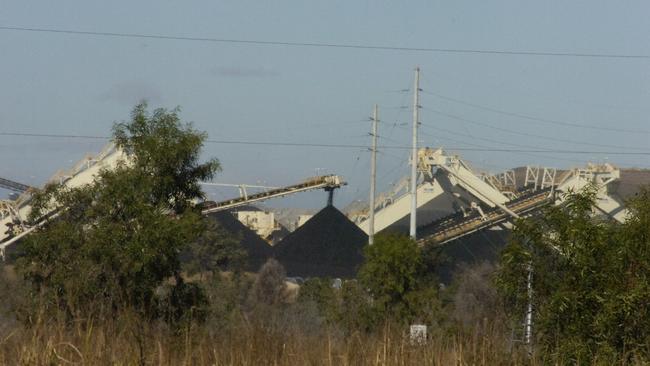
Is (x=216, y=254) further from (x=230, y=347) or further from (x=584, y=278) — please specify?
(x=230, y=347)

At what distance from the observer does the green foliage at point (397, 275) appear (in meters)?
36.1

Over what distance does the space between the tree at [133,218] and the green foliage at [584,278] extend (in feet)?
25.3

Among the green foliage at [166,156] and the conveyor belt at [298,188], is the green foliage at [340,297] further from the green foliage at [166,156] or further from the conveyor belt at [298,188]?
the conveyor belt at [298,188]

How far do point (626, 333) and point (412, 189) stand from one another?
37849 millimetres

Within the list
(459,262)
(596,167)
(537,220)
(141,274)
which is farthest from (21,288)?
(596,167)

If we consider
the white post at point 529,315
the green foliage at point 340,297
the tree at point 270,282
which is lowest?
the white post at point 529,315

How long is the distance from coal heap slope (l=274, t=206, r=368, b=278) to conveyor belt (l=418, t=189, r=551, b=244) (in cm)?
416

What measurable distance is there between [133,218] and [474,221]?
36.4 m

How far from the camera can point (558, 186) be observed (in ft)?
184

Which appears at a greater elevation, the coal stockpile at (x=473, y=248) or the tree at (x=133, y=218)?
the coal stockpile at (x=473, y=248)

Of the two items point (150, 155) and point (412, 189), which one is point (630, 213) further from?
point (412, 189)

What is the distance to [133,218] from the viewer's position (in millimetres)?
22141

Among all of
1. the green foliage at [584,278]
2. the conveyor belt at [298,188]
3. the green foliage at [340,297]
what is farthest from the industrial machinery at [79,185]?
the green foliage at [584,278]

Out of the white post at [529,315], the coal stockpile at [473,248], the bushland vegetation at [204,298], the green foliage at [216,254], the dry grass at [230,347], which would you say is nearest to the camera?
the dry grass at [230,347]
